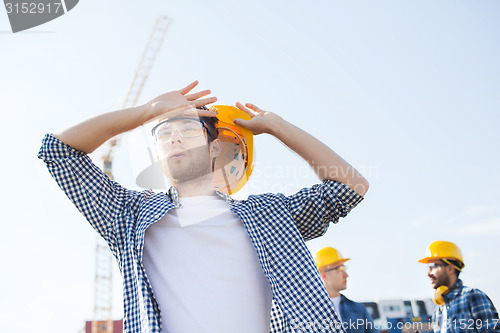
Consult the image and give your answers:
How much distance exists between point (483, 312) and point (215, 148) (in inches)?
174

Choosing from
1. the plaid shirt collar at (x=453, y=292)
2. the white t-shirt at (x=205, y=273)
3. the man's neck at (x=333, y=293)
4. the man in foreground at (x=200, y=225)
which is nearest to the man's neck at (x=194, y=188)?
the man in foreground at (x=200, y=225)

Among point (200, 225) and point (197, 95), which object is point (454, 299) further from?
point (197, 95)

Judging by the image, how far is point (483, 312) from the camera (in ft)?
18.8

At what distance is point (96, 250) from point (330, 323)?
42898mm

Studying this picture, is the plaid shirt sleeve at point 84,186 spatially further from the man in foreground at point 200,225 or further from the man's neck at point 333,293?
the man's neck at point 333,293

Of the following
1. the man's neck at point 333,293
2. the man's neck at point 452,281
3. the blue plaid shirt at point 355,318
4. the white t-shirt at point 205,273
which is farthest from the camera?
the man's neck at point 333,293

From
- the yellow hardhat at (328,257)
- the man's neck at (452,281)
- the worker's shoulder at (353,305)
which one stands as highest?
the yellow hardhat at (328,257)

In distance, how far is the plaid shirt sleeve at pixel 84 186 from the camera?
97.7 inches

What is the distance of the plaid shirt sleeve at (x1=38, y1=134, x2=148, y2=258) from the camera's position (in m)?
2.48

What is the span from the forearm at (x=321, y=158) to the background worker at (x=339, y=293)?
3.22 meters

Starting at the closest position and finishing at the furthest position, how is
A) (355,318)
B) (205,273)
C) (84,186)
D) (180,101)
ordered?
(205,273) → (84,186) → (180,101) → (355,318)

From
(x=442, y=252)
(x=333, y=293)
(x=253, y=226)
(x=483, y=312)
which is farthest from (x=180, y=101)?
(x=442, y=252)

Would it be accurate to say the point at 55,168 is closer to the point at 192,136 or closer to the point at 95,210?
the point at 95,210

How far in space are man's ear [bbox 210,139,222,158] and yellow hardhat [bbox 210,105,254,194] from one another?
0.03m
